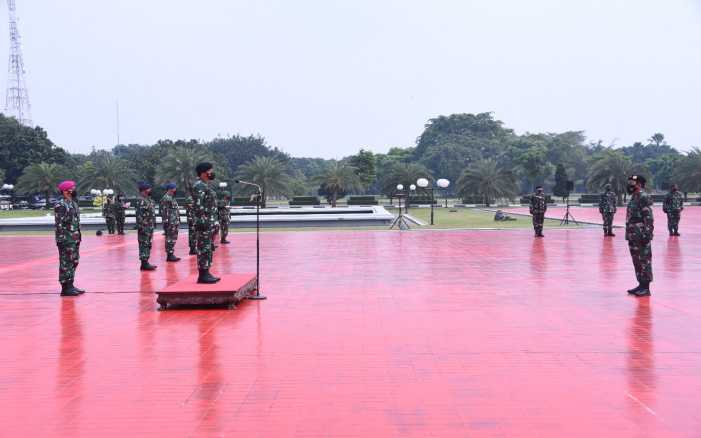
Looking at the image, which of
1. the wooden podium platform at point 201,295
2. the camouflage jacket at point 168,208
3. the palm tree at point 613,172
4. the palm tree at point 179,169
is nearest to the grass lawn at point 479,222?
the camouflage jacket at point 168,208

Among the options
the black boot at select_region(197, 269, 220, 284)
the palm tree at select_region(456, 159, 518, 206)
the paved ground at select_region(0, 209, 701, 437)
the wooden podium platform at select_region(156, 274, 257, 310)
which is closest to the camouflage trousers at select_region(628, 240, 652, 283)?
the paved ground at select_region(0, 209, 701, 437)

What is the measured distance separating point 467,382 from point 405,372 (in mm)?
565

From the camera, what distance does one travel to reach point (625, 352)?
20.4 ft

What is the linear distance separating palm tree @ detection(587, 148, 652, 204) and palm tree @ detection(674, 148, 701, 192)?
10.6ft

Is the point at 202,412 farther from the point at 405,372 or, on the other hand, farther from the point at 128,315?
the point at 128,315

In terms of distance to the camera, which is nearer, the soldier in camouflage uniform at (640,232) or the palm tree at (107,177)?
the soldier in camouflage uniform at (640,232)

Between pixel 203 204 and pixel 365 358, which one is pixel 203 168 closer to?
pixel 203 204

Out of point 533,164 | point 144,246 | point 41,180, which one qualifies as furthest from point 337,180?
point 144,246

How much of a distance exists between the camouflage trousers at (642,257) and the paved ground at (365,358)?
0.35 metres

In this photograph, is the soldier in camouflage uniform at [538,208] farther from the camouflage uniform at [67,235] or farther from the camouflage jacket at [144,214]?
the camouflage uniform at [67,235]

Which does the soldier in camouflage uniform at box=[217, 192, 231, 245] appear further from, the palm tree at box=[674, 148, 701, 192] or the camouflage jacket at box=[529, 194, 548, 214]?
the palm tree at box=[674, 148, 701, 192]

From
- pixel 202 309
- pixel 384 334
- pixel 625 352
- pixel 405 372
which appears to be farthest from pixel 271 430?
pixel 202 309

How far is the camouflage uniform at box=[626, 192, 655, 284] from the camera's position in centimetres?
925

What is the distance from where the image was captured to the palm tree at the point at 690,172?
52594 millimetres
